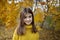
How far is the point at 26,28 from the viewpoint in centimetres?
194

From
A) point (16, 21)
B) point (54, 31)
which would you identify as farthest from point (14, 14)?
point (54, 31)

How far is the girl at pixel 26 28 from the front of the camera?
191 centimetres

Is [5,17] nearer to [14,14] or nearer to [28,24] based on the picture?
[14,14]

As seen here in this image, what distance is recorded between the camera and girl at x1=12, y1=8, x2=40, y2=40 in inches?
75.1

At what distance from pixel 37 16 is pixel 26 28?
17cm

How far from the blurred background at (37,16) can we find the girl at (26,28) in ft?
0.16

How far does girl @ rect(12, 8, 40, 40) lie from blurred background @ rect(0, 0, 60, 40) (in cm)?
5

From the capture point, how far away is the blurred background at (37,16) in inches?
76.7

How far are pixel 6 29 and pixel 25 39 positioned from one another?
0.22 meters

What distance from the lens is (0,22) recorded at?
195 centimetres

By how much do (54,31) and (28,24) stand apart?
286mm

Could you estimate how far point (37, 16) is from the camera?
1.97 m

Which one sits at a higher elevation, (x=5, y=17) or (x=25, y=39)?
(x=5, y=17)

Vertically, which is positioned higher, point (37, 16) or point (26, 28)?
point (37, 16)
